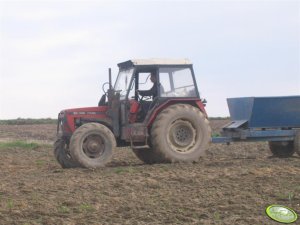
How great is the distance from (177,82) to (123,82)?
1120mm

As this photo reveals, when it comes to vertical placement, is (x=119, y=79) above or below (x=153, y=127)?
above

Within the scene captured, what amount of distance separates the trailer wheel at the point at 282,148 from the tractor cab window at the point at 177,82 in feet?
9.83

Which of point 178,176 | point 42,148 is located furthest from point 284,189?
point 42,148

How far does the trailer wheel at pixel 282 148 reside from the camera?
45.6 ft

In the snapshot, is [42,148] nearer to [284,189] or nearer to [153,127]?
[153,127]

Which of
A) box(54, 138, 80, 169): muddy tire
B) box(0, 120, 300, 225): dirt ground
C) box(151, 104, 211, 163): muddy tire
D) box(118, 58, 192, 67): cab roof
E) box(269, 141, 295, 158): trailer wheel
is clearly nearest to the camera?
box(0, 120, 300, 225): dirt ground

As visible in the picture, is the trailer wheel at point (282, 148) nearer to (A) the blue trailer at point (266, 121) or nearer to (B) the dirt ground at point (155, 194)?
(A) the blue trailer at point (266, 121)

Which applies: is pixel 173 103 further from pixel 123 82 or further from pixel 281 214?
pixel 281 214

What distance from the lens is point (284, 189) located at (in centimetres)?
853

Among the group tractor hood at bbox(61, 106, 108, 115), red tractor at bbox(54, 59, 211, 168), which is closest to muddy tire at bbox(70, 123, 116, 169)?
red tractor at bbox(54, 59, 211, 168)

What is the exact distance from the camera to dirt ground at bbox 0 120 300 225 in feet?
23.3

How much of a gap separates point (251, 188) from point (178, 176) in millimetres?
1500

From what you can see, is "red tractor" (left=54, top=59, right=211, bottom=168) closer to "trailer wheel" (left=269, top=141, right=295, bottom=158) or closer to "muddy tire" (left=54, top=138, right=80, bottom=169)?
"muddy tire" (left=54, top=138, right=80, bottom=169)

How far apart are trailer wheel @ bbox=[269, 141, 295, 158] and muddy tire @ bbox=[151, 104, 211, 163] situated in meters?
2.58
